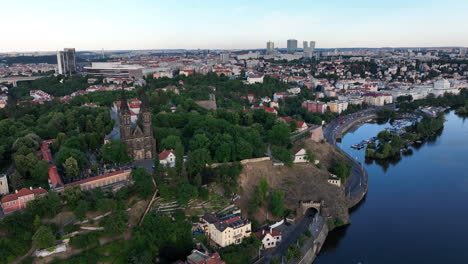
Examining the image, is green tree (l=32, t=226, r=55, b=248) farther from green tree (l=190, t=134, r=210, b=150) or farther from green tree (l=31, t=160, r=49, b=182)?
green tree (l=190, t=134, r=210, b=150)

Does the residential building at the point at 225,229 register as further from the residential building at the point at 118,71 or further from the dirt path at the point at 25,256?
the residential building at the point at 118,71

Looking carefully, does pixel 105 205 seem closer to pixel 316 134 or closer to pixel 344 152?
pixel 316 134

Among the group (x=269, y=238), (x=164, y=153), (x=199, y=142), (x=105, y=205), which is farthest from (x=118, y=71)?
(x=269, y=238)

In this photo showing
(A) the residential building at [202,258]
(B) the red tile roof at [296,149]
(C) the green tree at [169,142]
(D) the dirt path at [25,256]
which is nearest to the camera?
(D) the dirt path at [25,256]

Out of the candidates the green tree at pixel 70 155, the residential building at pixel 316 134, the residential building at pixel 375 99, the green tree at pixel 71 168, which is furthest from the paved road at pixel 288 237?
the residential building at pixel 375 99

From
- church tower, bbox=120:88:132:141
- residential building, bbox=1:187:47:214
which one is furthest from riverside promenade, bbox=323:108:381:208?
residential building, bbox=1:187:47:214

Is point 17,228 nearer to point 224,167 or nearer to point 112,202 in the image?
point 112,202
